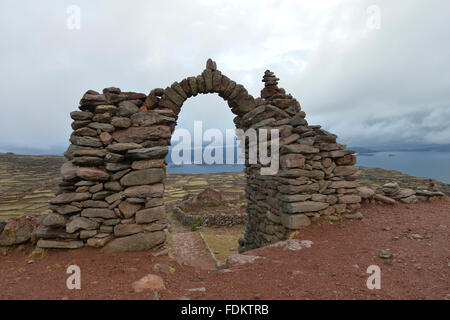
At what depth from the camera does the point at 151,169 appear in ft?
18.0

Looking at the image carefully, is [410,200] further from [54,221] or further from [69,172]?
[54,221]

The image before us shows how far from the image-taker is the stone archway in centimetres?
508

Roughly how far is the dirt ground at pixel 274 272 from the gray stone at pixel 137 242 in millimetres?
169

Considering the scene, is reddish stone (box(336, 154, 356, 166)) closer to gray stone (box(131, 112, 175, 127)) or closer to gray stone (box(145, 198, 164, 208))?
gray stone (box(131, 112, 175, 127))

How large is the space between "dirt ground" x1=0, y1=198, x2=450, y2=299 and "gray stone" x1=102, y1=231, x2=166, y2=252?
169 mm

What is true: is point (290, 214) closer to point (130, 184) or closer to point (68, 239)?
point (130, 184)

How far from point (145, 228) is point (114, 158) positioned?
6.18 feet

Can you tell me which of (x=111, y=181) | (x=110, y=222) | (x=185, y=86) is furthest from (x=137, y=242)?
(x=185, y=86)

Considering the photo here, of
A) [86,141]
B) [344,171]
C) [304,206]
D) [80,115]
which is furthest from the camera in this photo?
[344,171]

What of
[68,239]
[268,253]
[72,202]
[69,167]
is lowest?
[268,253]

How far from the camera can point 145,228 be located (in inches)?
208

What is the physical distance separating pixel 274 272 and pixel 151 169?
12.1 ft

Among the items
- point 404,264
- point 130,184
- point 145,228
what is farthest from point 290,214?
point 130,184

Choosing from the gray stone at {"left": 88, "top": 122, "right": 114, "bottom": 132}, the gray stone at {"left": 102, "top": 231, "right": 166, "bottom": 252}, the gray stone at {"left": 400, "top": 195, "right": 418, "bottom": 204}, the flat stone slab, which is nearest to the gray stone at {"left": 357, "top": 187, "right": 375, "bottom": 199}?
the gray stone at {"left": 400, "top": 195, "right": 418, "bottom": 204}
